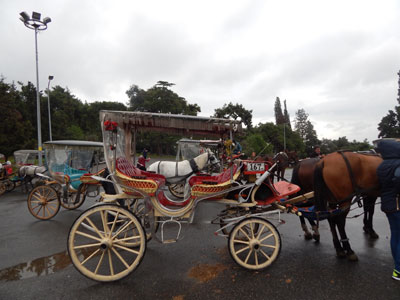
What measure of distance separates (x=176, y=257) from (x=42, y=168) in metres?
8.53

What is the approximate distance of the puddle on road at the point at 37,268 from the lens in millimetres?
3119

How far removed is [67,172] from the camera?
6.29 meters

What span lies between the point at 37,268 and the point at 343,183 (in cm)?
479

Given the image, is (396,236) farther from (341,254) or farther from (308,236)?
(308,236)

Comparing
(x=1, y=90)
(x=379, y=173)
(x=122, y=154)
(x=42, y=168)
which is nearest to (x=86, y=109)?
(x=1, y=90)

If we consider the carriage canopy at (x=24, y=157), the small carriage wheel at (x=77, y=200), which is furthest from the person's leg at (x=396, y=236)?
the carriage canopy at (x=24, y=157)

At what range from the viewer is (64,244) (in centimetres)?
420

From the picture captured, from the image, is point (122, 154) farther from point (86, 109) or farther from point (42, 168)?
point (86, 109)

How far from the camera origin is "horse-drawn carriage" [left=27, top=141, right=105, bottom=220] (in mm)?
5832

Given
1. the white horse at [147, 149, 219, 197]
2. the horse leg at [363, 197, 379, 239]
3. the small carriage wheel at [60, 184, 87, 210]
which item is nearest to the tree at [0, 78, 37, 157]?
the small carriage wheel at [60, 184, 87, 210]

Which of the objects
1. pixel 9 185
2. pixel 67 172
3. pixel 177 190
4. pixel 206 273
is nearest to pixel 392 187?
pixel 206 273

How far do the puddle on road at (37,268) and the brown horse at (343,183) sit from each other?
4101 millimetres

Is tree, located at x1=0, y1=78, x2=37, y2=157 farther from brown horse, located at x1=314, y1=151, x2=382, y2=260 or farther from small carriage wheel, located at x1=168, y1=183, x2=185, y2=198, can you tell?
brown horse, located at x1=314, y1=151, x2=382, y2=260

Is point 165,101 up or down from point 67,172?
up
